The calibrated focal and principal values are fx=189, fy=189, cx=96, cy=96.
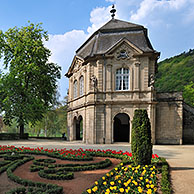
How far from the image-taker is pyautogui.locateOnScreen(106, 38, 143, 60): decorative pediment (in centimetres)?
1944

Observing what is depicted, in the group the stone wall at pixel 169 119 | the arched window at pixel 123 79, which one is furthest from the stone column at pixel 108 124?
the stone wall at pixel 169 119

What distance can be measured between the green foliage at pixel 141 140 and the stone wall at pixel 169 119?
13.5 metres

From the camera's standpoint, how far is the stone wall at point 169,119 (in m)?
19.6

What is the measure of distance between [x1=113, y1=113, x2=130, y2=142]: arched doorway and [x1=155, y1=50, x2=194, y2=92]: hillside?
133 feet

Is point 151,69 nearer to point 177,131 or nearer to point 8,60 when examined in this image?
point 177,131

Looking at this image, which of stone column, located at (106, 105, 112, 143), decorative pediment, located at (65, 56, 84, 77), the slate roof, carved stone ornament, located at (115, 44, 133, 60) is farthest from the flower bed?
decorative pediment, located at (65, 56, 84, 77)

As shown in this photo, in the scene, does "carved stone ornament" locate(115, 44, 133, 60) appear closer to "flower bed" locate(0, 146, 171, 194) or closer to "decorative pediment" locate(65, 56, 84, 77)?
"decorative pediment" locate(65, 56, 84, 77)

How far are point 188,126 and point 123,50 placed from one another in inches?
463

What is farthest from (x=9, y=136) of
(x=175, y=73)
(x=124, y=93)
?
(x=175, y=73)

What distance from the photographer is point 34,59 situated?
23.5 meters

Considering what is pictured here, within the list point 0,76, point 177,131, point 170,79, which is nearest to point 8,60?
point 0,76

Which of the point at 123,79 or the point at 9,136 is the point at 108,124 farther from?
the point at 9,136

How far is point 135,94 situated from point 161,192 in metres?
14.6

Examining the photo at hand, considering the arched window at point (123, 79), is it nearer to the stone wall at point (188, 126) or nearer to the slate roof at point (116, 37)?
the slate roof at point (116, 37)
